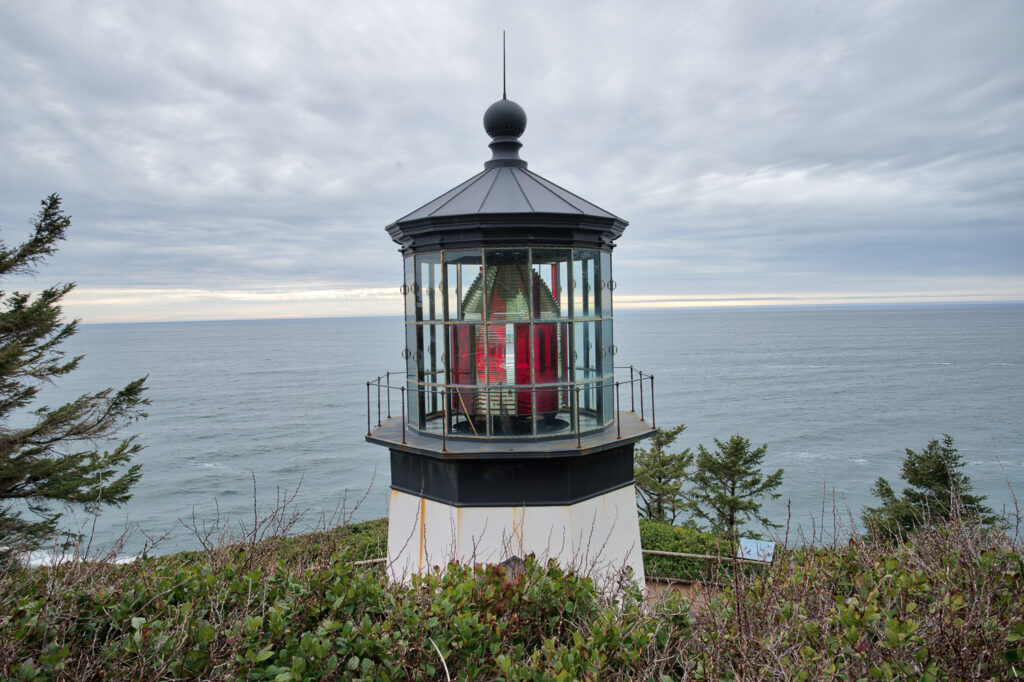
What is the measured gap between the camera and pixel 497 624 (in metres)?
3.79

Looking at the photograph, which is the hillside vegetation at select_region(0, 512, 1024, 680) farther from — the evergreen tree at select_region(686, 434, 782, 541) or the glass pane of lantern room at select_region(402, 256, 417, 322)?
the evergreen tree at select_region(686, 434, 782, 541)

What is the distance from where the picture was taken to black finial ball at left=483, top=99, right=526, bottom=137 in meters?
7.16

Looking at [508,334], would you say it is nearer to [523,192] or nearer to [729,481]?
[523,192]

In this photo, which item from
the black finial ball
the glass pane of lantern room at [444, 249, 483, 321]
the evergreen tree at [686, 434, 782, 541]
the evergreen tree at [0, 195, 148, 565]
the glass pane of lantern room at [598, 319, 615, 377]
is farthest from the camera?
the evergreen tree at [686, 434, 782, 541]

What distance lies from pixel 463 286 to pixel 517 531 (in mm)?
2301

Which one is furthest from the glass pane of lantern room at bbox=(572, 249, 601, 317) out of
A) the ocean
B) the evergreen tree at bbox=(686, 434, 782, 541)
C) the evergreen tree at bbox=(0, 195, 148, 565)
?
the evergreen tree at bbox=(686, 434, 782, 541)

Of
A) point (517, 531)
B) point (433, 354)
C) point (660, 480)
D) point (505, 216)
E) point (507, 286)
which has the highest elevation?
point (505, 216)

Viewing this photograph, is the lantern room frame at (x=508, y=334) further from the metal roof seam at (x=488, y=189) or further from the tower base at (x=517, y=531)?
the tower base at (x=517, y=531)

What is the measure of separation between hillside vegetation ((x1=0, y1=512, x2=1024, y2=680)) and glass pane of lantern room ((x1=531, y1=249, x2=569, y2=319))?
271 centimetres

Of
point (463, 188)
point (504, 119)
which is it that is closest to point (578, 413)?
point (463, 188)

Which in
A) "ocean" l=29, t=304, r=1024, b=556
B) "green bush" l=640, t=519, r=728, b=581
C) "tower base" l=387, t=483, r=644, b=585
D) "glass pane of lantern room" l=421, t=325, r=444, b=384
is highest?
"glass pane of lantern room" l=421, t=325, r=444, b=384

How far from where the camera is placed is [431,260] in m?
6.50

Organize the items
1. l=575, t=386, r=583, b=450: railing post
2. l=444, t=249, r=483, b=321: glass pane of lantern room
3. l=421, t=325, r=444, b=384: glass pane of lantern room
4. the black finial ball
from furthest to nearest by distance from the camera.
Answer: the black finial ball → l=421, t=325, r=444, b=384: glass pane of lantern room → l=444, t=249, r=483, b=321: glass pane of lantern room → l=575, t=386, r=583, b=450: railing post

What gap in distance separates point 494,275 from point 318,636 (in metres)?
3.68
